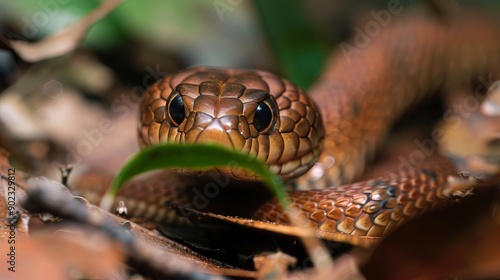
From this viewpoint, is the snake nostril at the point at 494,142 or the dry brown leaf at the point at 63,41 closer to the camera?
the snake nostril at the point at 494,142

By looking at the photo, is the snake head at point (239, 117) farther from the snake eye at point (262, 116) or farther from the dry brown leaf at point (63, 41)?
the dry brown leaf at point (63, 41)

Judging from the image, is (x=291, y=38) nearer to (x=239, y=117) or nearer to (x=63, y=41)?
(x=63, y=41)

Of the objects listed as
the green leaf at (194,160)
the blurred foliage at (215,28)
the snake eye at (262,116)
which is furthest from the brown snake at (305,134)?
the green leaf at (194,160)

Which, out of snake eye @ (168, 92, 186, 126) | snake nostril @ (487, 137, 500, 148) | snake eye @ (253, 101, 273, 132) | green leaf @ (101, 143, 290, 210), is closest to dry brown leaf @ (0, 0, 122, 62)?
snake eye @ (168, 92, 186, 126)

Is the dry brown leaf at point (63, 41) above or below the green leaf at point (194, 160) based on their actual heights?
above

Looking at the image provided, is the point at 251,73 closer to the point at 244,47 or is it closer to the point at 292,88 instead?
the point at 292,88

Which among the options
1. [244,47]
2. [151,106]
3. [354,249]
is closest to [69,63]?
[244,47]

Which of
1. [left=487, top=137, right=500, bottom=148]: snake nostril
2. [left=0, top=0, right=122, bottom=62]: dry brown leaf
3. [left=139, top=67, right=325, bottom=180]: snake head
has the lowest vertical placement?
[left=487, top=137, right=500, bottom=148]: snake nostril

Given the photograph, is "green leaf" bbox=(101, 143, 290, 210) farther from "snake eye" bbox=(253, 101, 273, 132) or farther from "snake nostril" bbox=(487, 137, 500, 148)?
"snake nostril" bbox=(487, 137, 500, 148)

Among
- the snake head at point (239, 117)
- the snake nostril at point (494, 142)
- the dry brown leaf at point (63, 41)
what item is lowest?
the snake nostril at point (494, 142)
